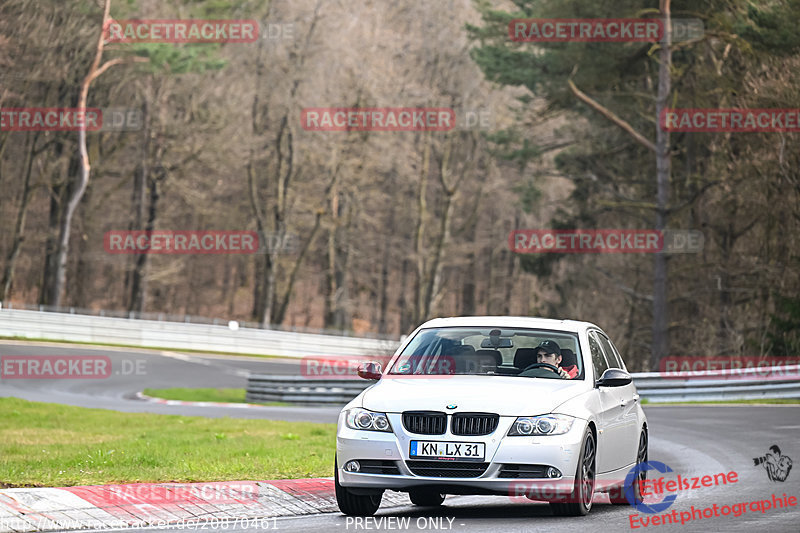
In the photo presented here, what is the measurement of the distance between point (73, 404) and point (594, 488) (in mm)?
21629

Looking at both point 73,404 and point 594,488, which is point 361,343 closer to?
point 73,404

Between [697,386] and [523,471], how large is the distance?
20411 mm

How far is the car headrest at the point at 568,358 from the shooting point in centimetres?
1048

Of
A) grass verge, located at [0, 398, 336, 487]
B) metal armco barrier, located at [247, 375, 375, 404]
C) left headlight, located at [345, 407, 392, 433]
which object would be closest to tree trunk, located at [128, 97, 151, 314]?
metal armco barrier, located at [247, 375, 375, 404]

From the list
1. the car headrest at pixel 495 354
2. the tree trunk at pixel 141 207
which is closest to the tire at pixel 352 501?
the car headrest at pixel 495 354

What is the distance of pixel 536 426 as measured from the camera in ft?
30.1

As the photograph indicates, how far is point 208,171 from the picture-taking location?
213 ft

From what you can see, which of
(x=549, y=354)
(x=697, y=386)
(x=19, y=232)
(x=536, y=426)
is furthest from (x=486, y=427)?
(x=19, y=232)

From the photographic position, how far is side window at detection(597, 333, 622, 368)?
11538mm

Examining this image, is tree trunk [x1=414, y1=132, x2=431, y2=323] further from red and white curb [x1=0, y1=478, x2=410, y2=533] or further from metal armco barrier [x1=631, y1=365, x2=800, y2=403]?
red and white curb [x1=0, y1=478, x2=410, y2=533]

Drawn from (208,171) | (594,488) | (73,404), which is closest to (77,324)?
(208,171)

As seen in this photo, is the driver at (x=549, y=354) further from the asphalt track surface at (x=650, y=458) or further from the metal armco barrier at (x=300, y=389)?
A: the metal armco barrier at (x=300, y=389)

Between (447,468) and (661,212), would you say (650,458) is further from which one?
(661,212)

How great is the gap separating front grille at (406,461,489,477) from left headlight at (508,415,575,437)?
1.15 ft
